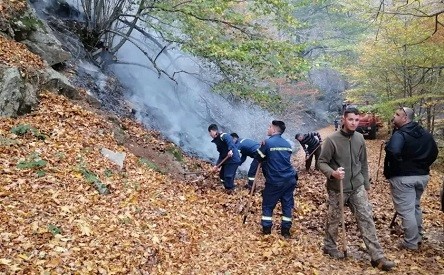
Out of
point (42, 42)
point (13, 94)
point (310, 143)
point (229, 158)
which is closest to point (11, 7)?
point (42, 42)

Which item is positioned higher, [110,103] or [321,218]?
[110,103]

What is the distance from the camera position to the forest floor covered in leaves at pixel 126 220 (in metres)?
4.43

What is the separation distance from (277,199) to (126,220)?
258 cm

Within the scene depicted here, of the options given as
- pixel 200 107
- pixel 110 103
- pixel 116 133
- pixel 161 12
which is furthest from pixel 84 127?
pixel 200 107

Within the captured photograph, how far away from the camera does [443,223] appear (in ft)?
24.7

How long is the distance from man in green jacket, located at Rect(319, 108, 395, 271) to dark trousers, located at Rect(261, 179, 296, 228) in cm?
99

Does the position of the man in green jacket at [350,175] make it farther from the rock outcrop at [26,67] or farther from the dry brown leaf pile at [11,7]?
the dry brown leaf pile at [11,7]

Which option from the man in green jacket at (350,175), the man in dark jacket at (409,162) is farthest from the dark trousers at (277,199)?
the man in dark jacket at (409,162)

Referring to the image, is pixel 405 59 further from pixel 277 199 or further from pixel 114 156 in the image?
pixel 114 156

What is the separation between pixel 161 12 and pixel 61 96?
4.77m

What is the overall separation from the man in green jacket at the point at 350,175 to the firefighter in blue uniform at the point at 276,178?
0.98 m

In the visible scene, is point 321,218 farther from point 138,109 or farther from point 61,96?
point 138,109

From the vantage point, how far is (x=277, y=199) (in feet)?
21.4

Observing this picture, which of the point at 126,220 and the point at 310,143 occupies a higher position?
the point at 310,143
